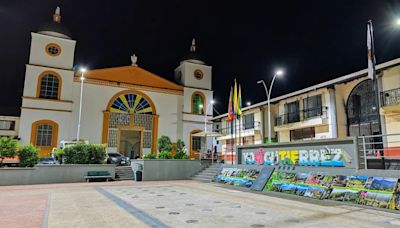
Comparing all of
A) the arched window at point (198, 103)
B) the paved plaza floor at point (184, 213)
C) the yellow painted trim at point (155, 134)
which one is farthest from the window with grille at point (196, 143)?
the paved plaza floor at point (184, 213)

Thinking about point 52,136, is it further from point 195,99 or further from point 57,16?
point 195,99

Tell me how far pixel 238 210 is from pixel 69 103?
2544 cm

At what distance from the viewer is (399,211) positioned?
8.24 metres

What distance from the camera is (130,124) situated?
3181 cm

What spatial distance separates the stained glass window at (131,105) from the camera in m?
31.5

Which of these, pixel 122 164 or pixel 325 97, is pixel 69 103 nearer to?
pixel 122 164

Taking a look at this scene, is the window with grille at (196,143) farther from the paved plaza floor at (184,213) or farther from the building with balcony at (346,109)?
the paved plaza floor at (184,213)

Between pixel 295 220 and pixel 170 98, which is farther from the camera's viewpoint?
pixel 170 98

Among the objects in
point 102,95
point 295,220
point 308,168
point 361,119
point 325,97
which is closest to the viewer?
point 295,220

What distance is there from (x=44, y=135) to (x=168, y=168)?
14783 mm

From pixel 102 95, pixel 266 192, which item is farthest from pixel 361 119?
pixel 102 95

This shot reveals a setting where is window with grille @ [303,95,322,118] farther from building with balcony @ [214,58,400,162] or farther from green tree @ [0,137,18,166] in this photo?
green tree @ [0,137,18,166]

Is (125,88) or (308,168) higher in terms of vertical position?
(125,88)

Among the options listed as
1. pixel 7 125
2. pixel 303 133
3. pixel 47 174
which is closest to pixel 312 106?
pixel 303 133
